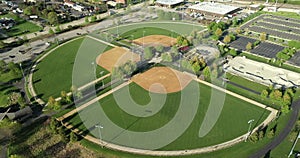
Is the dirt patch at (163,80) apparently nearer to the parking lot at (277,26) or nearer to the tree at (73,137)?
the tree at (73,137)

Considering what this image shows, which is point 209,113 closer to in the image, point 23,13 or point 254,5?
point 254,5

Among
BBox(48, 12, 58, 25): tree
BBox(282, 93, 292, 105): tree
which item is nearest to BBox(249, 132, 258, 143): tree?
BBox(282, 93, 292, 105): tree

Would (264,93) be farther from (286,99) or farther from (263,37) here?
(263,37)

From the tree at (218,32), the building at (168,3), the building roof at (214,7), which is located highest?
the building at (168,3)

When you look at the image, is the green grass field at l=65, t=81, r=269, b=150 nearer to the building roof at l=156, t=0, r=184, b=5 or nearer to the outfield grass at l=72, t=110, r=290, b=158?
the outfield grass at l=72, t=110, r=290, b=158

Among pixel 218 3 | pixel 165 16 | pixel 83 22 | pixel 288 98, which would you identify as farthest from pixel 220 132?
pixel 218 3

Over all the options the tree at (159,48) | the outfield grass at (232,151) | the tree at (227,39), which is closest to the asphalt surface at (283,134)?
the outfield grass at (232,151)

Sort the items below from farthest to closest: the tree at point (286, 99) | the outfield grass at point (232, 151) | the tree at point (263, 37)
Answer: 1. the tree at point (263, 37)
2. the tree at point (286, 99)
3. the outfield grass at point (232, 151)
